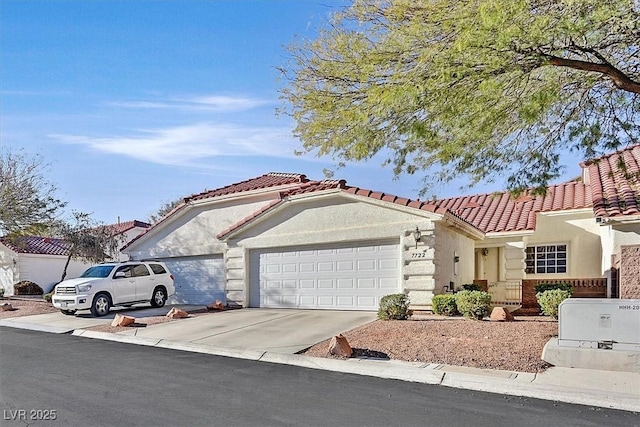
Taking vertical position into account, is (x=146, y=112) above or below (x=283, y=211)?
Answer: above

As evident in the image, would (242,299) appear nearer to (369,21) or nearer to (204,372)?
(204,372)

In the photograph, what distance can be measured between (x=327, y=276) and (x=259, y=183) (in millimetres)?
6620

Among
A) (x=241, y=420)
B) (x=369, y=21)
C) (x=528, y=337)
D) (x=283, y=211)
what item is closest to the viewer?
(x=241, y=420)

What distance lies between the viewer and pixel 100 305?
16.3 metres

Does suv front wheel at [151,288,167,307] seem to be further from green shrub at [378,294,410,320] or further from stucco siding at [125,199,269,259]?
green shrub at [378,294,410,320]

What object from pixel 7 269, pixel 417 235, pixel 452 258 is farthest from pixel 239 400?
pixel 7 269

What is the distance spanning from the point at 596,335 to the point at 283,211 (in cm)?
1127

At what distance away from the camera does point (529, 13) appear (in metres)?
7.77

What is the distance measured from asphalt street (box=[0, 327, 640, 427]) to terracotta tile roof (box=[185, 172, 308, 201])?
37.4 feet

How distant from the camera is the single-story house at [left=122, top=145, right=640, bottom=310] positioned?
14.4 meters

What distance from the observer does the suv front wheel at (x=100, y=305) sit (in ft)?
52.8

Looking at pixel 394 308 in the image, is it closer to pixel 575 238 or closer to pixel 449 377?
pixel 449 377

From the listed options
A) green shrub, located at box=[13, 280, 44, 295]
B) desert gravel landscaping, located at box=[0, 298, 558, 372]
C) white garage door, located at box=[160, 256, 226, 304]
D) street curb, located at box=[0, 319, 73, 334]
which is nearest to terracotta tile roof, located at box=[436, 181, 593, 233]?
desert gravel landscaping, located at box=[0, 298, 558, 372]

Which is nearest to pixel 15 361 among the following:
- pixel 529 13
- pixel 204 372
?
pixel 204 372
